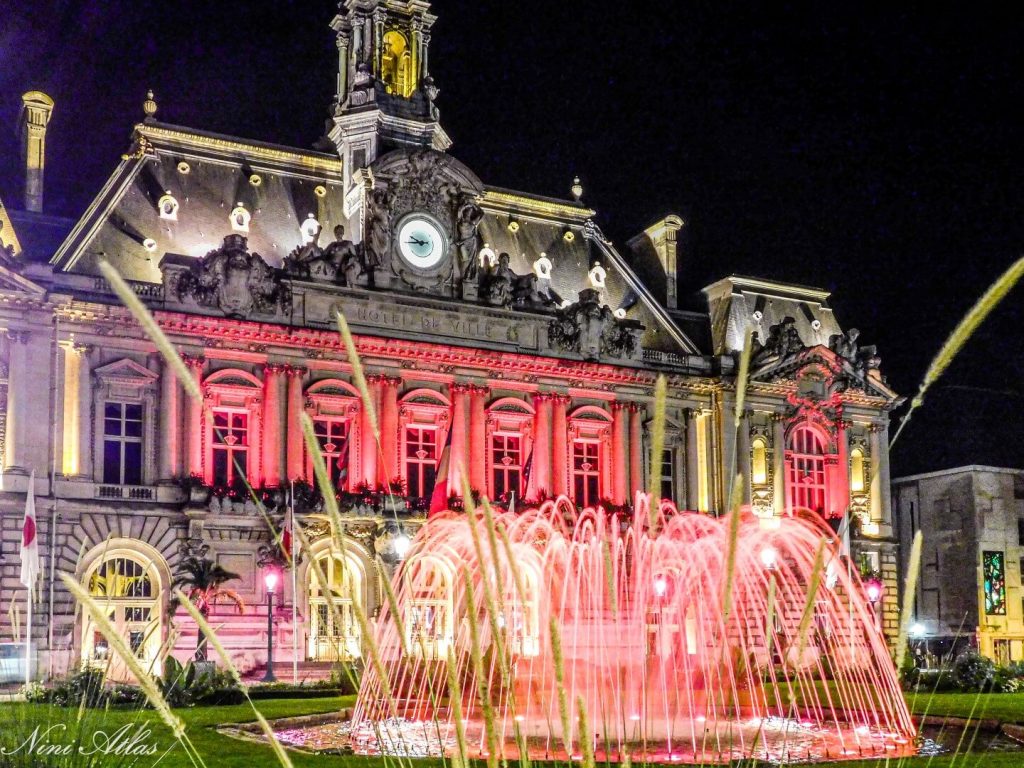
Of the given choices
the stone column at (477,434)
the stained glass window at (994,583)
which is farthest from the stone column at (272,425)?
the stained glass window at (994,583)

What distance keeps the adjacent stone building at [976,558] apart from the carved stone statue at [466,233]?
82.9 feet

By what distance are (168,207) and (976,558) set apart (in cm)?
3757

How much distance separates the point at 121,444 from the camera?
137 ft

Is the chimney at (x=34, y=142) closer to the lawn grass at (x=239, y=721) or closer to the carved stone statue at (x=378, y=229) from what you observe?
the carved stone statue at (x=378, y=229)

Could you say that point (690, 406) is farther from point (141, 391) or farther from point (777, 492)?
point (141, 391)

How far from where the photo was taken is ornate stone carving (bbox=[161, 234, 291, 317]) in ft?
139

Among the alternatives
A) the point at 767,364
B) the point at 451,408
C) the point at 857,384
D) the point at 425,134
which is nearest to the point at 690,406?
the point at 767,364

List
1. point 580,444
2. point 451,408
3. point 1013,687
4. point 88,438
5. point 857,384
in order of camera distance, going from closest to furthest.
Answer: point 1013,687 < point 88,438 < point 451,408 < point 580,444 < point 857,384

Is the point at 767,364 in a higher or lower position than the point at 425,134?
lower

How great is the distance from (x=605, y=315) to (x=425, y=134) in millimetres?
9751

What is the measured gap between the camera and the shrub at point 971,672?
31.0 m

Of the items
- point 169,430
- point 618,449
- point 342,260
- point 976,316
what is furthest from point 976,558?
point 976,316

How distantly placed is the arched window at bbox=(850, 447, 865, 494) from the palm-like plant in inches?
1071

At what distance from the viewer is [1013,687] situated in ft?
102
